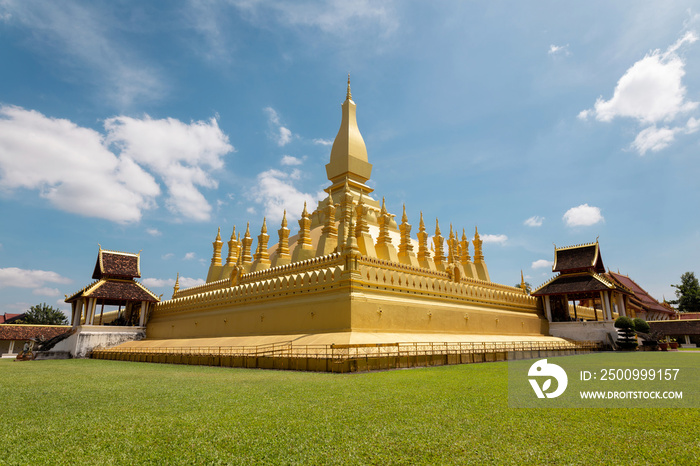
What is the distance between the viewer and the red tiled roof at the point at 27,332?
101ft

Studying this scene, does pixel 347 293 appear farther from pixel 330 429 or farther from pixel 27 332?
pixel 27 332

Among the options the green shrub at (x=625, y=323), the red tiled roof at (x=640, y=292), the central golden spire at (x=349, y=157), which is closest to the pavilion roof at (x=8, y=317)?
the central golden spire at (x=349, y=157)

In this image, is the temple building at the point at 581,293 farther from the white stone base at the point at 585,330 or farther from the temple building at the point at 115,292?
the temple building at the point at 115,292

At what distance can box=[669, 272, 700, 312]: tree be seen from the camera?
50.2 m

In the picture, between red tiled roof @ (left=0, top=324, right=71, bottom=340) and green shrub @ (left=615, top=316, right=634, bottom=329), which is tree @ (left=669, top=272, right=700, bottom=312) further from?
red tiled roof @ (left=0, top=324, right=71, bottom=340)

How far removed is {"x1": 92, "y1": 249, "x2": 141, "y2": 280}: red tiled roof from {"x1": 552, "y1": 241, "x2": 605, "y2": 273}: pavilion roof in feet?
108

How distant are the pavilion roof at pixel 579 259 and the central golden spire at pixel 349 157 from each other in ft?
53.5

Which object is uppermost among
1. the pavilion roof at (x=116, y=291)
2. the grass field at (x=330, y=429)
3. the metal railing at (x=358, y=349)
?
the pavilion roof at (x=116, y=291)

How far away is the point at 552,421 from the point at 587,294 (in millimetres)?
30543

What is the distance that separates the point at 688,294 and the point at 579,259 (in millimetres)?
30692

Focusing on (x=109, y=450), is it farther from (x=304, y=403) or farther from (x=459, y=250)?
(x=459, y=250)

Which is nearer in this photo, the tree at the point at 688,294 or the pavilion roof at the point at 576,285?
the pavilion roof at the point at 576,285

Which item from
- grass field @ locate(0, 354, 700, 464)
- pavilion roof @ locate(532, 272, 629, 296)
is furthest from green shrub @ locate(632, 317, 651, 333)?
grass field @ locate(0, 354, 700, 464)

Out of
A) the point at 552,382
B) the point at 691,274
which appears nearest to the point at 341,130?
the point at 552,382
